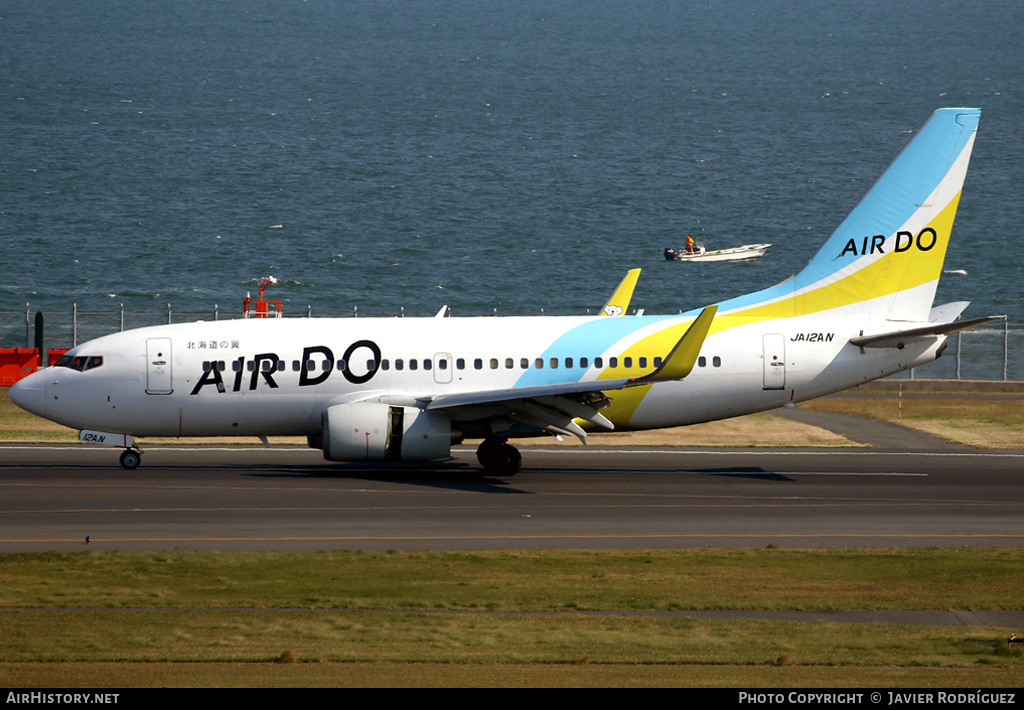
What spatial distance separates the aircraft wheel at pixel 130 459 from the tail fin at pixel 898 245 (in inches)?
642

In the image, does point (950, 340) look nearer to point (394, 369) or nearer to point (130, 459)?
point (394, 369)

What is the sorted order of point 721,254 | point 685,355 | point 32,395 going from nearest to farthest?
point 685,355, point 32,395, point 721,254

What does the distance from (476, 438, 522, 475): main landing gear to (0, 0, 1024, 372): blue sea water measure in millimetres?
47345

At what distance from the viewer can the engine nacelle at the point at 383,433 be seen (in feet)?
87.6

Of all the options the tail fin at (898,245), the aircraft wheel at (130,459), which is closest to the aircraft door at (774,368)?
the tail fin at (898,245)

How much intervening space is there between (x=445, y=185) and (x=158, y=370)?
11923cm

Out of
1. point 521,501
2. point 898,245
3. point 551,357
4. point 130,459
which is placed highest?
point 898,245

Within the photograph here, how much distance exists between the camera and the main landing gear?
28469 mm

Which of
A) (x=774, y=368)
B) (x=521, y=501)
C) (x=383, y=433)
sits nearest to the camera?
(x=521, y=501)

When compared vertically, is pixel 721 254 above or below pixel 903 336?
above

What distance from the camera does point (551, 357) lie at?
94.2ft

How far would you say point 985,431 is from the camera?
39125mm

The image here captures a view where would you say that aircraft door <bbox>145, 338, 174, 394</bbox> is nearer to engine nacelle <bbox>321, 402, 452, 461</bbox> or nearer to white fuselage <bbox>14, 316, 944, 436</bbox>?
white fuselage <bbox>14, 316, 944, 436</bbox>

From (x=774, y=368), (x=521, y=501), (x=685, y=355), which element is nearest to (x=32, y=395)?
(x=521, y=501)
